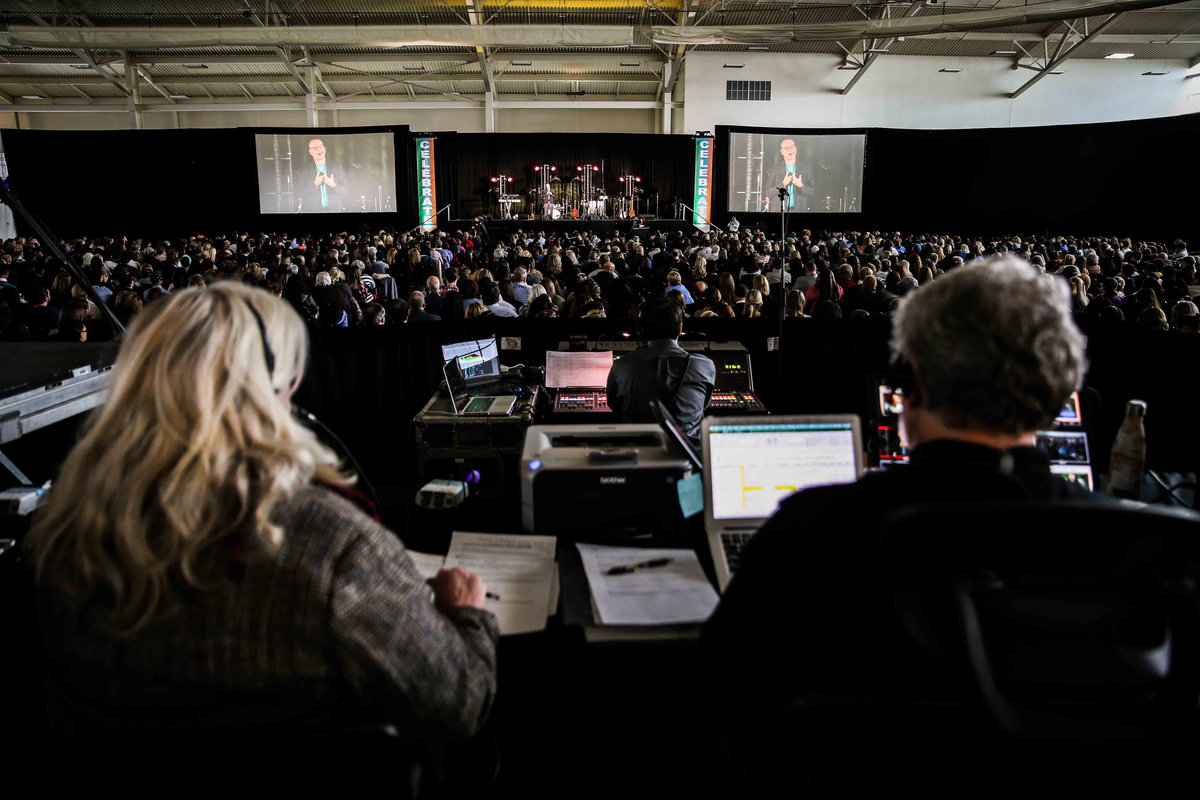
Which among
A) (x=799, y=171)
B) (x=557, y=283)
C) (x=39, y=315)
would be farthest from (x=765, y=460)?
(x=799, y=171)

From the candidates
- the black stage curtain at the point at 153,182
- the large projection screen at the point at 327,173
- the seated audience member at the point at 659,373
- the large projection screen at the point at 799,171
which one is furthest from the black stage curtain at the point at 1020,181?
the seated audience member at the point at 659,373

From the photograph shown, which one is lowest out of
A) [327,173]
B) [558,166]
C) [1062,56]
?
[327,173]

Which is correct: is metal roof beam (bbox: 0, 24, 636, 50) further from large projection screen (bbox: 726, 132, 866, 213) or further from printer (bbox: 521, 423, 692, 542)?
printer (bbox: 521, 423, 692, 542)

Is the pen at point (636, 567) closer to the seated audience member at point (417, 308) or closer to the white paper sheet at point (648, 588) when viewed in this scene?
the white paper sheet at point (648, 588)

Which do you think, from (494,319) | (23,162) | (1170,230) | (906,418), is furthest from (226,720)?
(23,162)

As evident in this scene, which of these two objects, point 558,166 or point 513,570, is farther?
point 558,166

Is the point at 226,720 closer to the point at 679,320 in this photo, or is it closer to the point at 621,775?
the point at 621,775

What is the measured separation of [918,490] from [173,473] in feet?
2.96

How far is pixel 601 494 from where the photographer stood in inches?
67.0

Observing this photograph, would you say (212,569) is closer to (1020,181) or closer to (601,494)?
(601,494)

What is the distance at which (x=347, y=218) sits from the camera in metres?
18.3

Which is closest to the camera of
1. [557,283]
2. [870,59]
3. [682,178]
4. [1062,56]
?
[557,283]

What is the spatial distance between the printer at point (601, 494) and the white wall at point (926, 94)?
18340mm

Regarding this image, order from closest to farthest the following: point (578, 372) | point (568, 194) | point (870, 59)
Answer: point (578, 372), point (870, 59), point (568, 194)
